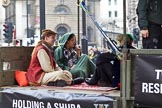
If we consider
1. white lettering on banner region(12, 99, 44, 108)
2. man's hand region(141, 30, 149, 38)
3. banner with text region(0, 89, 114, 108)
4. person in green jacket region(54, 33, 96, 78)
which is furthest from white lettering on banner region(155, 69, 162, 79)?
person in green jacket region(54, 33, 96, 78)

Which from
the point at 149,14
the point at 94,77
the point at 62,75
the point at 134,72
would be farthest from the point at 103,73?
the point at 134,72

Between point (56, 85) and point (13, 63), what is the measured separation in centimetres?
64

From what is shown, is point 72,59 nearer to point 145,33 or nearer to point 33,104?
point 145,33

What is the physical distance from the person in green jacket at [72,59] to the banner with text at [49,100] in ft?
5.42

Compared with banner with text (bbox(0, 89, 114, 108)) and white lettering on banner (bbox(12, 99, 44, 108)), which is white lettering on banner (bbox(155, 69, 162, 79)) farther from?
white lettering on banner (bbox(12, 99, 44, 108))

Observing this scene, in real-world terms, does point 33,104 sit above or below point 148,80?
below

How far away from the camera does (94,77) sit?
5.32 meters

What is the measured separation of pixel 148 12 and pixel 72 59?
8.40 ft

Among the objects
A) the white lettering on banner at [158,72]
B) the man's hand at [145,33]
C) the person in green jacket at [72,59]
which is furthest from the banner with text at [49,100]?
the person in green jacket at [72,59]

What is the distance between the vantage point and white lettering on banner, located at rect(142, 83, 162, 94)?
3.85m

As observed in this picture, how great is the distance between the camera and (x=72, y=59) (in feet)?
23.5

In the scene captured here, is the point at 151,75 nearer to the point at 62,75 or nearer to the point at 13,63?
the point at 62,75

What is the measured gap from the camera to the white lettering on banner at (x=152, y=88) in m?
3.85

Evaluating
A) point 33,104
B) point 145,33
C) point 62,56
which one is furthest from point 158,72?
point 62,56
